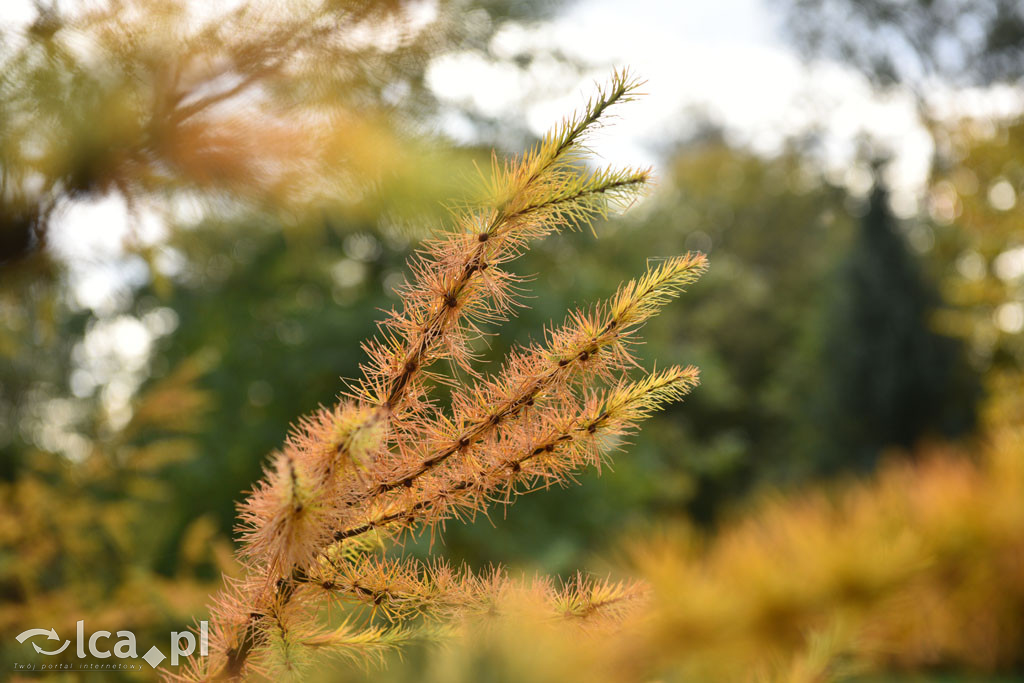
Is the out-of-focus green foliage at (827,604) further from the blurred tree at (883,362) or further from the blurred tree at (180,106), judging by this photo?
the blurred tree at (883,362)

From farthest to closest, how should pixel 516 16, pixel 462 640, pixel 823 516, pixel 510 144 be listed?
pixel 510 144
pixel 823 516
pixel 516 16
pixel 462 640

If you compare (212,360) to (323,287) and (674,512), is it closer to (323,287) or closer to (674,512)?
(323,287)

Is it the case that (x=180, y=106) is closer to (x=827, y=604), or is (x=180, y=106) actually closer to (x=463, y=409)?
(x=463, y=409)

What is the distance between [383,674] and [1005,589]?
18.4ft

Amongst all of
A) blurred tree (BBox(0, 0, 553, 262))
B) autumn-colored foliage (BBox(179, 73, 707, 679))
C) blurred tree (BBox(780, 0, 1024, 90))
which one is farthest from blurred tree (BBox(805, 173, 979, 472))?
autumn-colored foliage (BBox(179, 73, 707, 679))

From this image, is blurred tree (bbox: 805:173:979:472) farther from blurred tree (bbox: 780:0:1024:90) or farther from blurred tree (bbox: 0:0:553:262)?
blurred tree (bbox: 0:0:553:262)

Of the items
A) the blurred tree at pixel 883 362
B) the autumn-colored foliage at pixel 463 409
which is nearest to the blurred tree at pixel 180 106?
the autumn-colored foliage at pixel 463 409

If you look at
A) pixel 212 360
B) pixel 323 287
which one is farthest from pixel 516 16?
pixel 323 287

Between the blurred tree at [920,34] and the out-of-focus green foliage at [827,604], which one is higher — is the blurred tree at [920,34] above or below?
above

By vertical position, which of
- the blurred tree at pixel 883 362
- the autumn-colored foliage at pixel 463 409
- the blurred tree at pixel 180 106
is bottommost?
the autumn-colored foliage at pixel 463 409

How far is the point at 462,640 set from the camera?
3.08ft

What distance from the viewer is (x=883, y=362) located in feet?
43.1

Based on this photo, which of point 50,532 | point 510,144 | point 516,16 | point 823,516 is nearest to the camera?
point 516,16

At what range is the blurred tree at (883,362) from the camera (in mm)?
12891
